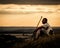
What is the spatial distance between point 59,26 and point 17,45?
1.03 meters

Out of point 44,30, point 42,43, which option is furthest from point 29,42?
point 44,30

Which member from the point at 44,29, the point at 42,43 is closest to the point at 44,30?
the point at 44,29

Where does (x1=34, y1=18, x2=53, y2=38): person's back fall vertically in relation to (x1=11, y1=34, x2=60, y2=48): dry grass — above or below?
above

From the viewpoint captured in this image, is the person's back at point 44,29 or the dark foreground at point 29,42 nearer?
the dark foreground at point 29,42

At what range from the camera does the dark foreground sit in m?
3.76

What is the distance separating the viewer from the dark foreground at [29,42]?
Result: 12.3ft

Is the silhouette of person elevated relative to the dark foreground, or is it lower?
elevated

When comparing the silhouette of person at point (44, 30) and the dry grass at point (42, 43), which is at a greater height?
the silhouette of person at point (44, 30)

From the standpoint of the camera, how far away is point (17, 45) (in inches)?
151

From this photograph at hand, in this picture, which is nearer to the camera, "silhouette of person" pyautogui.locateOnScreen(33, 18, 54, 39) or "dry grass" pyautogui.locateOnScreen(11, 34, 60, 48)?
"dry grass" pyautogui.locateOnScreen(11, 34, 60, 48)

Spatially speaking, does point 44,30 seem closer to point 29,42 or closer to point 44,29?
point 44,29

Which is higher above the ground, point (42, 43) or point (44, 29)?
point (44, 29)

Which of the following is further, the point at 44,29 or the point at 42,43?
the point at 44,29

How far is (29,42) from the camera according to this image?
388 centimetres
